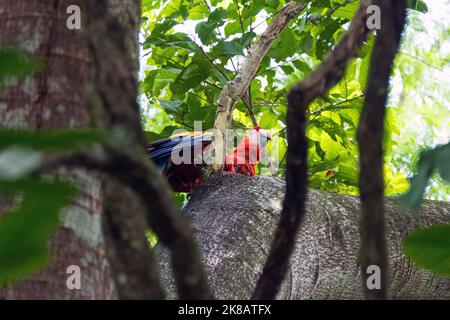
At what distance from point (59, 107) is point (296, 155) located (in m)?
0.56

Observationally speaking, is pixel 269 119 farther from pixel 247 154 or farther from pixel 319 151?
pixel 247 154

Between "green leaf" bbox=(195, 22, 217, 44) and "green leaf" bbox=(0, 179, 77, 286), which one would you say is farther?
"green leaf" bbox=(195, 22, 217, 44)

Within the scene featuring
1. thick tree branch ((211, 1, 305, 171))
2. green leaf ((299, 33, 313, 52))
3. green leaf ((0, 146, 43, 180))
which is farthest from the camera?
green leaf ((299, 33, 313, 52))

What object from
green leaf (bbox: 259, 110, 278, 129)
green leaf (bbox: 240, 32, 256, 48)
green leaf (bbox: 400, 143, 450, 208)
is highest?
green leaf (bbox: 240, 32, 256, 48)

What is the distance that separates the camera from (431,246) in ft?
2.91

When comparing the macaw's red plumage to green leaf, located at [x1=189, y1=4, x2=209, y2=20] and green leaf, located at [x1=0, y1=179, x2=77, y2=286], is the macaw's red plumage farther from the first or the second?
green leaf, located at [x1=0, y1=179, x2=77, y2=286]

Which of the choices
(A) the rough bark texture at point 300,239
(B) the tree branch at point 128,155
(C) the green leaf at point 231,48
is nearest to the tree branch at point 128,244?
(B) the tree branch at point 128,155

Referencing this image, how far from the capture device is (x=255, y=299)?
92cm

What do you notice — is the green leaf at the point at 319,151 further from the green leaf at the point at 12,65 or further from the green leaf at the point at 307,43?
the green leaf at the point at 12,65

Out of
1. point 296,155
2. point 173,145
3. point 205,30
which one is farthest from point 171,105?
point 296,155

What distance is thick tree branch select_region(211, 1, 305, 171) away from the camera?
2.63m

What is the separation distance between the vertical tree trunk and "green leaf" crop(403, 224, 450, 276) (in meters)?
0.46

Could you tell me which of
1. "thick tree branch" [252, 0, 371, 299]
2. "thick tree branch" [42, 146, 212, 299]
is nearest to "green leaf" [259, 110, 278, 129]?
"thick tree branch" [252, 0, 371, 299]
